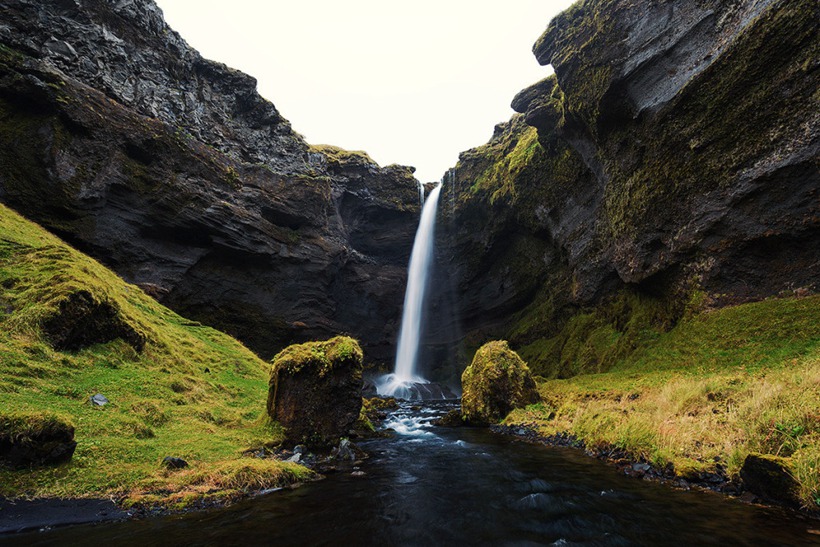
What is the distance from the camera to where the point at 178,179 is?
35750 millimetres

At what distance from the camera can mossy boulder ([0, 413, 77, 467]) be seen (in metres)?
6.93

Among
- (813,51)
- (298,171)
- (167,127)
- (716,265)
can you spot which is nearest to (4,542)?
(716,265)

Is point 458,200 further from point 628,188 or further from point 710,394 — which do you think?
point 710,394

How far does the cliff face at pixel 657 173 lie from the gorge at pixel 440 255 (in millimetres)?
158

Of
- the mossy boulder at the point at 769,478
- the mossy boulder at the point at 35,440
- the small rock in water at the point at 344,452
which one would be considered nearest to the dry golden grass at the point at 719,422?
the mossy boulder at the point at 769,478

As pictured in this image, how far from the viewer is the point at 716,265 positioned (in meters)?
22.2

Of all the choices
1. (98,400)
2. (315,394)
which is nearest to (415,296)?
(315,394)

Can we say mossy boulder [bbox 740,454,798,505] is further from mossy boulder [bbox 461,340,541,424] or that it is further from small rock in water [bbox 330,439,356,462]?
mossy boulder [bbox 461,340,541,424]

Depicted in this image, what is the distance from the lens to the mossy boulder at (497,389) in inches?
786

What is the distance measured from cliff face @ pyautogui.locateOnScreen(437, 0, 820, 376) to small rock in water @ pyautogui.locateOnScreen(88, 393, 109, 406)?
30.0m

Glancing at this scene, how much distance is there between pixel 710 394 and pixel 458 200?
44994mm

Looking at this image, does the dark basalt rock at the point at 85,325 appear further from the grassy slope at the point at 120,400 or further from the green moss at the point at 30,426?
the green moss at the point at 30,426

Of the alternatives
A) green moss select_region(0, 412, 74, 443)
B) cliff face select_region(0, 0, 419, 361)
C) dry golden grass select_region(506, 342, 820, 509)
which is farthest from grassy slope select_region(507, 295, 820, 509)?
cliff face select_region(0, 0, 419, 361)

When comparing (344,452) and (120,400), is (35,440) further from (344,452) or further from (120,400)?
(344,452)
